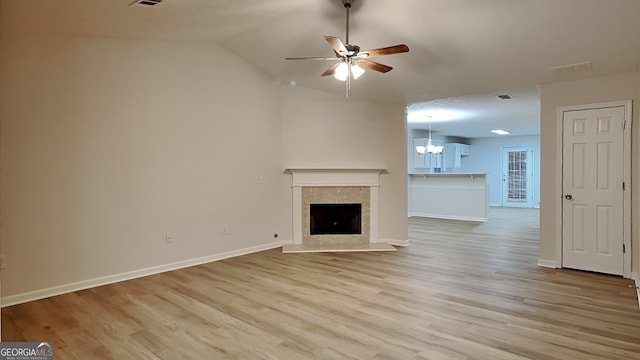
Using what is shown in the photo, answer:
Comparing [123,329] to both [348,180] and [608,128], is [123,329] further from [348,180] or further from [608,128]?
[608,128]

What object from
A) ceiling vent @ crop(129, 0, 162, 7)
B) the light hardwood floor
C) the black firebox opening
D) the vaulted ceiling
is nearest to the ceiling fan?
the vaulted ceiling

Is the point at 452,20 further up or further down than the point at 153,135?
further up

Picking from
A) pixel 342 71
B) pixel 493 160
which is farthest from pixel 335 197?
pixel 493 160

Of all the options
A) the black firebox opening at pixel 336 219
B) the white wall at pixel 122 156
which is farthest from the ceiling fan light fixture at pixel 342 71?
the black firebox opening at pixel 336 219

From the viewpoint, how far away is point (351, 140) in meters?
5.93

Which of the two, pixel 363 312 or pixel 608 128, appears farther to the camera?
pixel 608 128

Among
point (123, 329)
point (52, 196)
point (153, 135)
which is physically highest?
point (153, 135)

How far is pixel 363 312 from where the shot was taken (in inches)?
120

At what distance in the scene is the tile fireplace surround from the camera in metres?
5.77

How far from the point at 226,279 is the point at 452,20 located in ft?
11.7

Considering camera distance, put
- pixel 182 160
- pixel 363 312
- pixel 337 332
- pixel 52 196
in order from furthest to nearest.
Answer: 1. pixel 182 160
2. pixel 52 196
3. pixel 363 312
4. pixel 337 332

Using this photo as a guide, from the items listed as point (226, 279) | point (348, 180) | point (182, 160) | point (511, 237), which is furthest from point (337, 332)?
point (511, 237)

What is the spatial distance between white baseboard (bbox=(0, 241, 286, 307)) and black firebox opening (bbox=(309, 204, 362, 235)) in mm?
1185

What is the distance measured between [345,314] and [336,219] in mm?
3070
